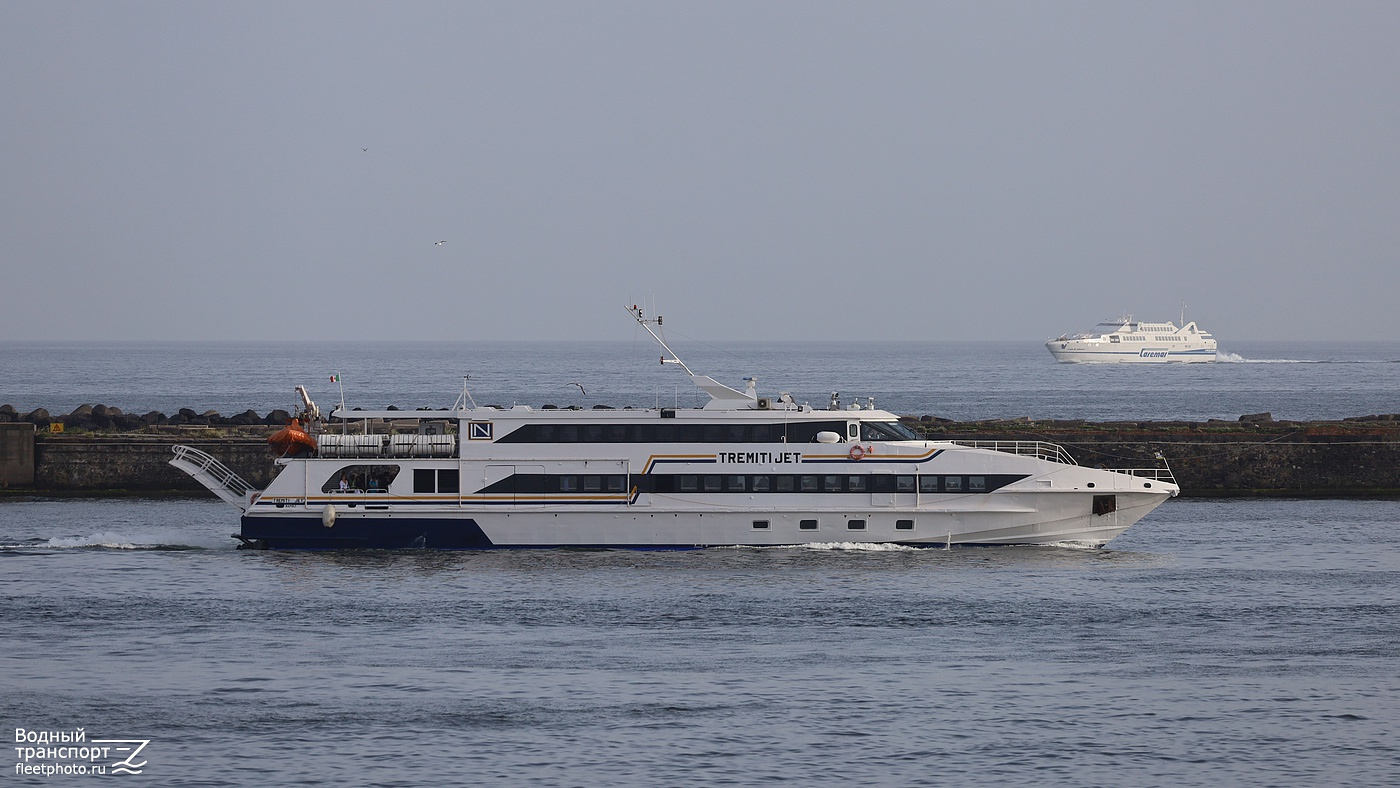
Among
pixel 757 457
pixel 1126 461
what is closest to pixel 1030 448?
pixel 1126 461

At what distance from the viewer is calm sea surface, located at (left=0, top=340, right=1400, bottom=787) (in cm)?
1988

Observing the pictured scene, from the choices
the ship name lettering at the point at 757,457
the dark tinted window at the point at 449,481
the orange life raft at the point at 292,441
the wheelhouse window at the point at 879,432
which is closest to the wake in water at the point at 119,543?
the orange life raft at the point at 292,441

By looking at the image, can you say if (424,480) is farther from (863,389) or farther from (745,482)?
(863,389)

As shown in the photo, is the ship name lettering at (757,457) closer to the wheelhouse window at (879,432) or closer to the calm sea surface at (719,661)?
the wheelhouse window at (879,432)

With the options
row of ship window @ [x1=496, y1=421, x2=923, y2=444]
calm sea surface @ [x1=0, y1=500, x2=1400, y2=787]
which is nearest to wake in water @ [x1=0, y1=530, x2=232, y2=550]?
calm sea surface @ [x1=0, y1=500, x2=1400, y2=787]

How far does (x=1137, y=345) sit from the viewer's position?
191m

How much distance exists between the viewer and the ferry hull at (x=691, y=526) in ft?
110

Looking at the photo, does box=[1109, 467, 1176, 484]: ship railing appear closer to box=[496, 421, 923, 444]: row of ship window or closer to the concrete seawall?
the concrete seawall

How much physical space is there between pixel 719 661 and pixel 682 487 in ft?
31.2

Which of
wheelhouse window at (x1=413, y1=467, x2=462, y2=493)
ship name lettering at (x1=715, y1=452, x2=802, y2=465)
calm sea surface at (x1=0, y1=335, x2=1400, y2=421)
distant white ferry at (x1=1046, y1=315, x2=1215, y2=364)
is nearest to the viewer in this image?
ship name lettering at (x1=715, y1=452, x2=802, y2=465)

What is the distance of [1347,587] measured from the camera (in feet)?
102

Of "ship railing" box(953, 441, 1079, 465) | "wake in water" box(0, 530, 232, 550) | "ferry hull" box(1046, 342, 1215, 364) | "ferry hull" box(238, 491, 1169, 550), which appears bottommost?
"wake in water" box(0, 530, 232, 550)

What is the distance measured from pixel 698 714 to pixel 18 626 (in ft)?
42.8

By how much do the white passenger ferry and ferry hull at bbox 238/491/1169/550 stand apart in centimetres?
3
